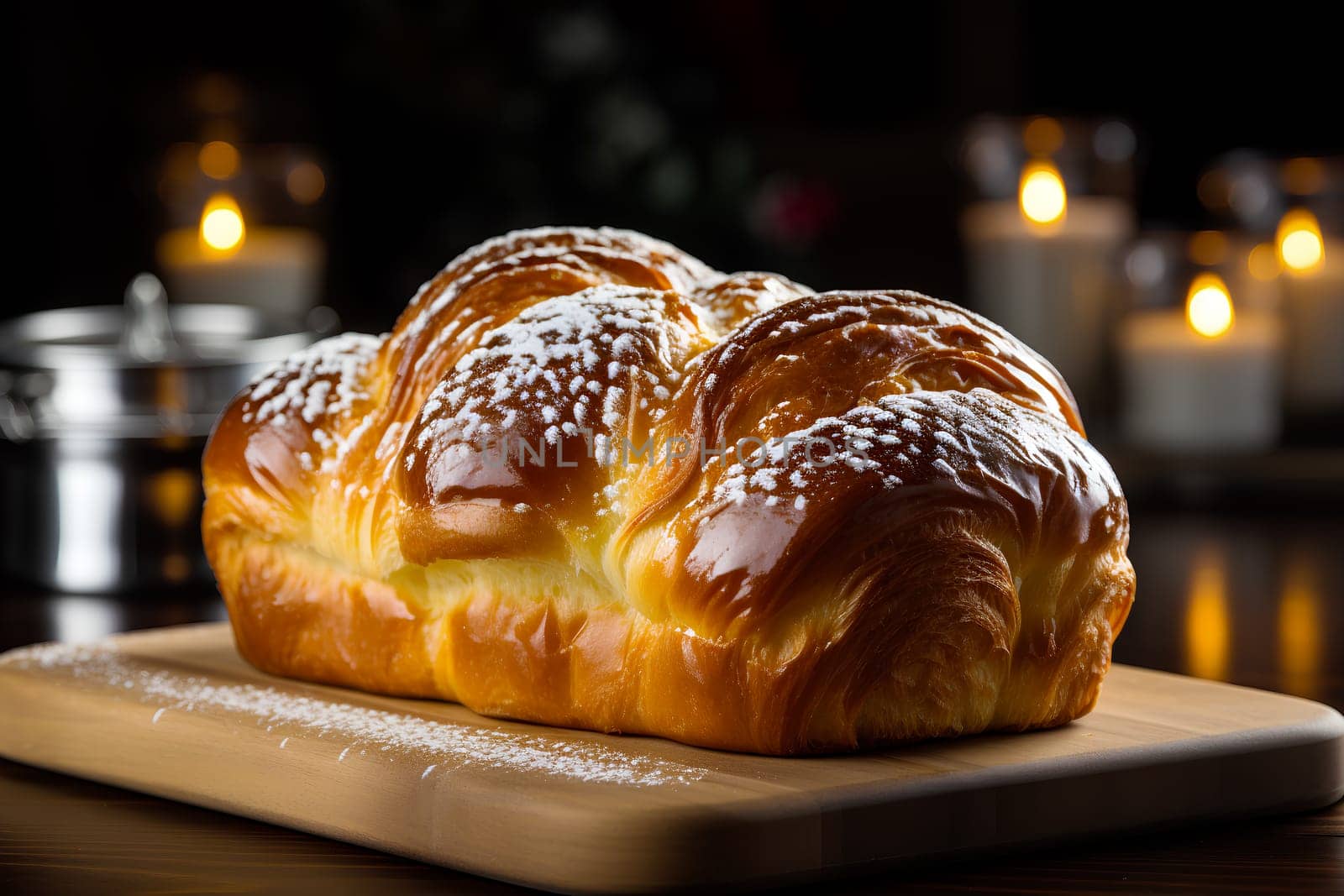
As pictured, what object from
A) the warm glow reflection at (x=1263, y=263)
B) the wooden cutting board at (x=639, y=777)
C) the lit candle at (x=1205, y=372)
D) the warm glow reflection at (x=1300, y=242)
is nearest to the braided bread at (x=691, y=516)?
the wooden cutting board at (x=639, y=777)

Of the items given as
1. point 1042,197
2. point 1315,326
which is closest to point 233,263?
point 1042,197

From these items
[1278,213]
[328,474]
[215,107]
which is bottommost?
[328,474]

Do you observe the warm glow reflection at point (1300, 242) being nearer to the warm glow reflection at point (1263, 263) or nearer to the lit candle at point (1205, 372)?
the warm glow reflection at point (1263, 263)

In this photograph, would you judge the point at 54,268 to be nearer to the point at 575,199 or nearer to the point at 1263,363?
the point at 575,199

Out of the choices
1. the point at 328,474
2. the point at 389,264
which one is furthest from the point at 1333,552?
the point at 389,264

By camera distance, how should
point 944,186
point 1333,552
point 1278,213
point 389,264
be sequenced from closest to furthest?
point 1333,552 < point 1278,213 < point 389,264 < point 944,186

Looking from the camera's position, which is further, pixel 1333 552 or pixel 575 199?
pixel 575 199

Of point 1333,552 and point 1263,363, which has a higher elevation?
point 1263,363
